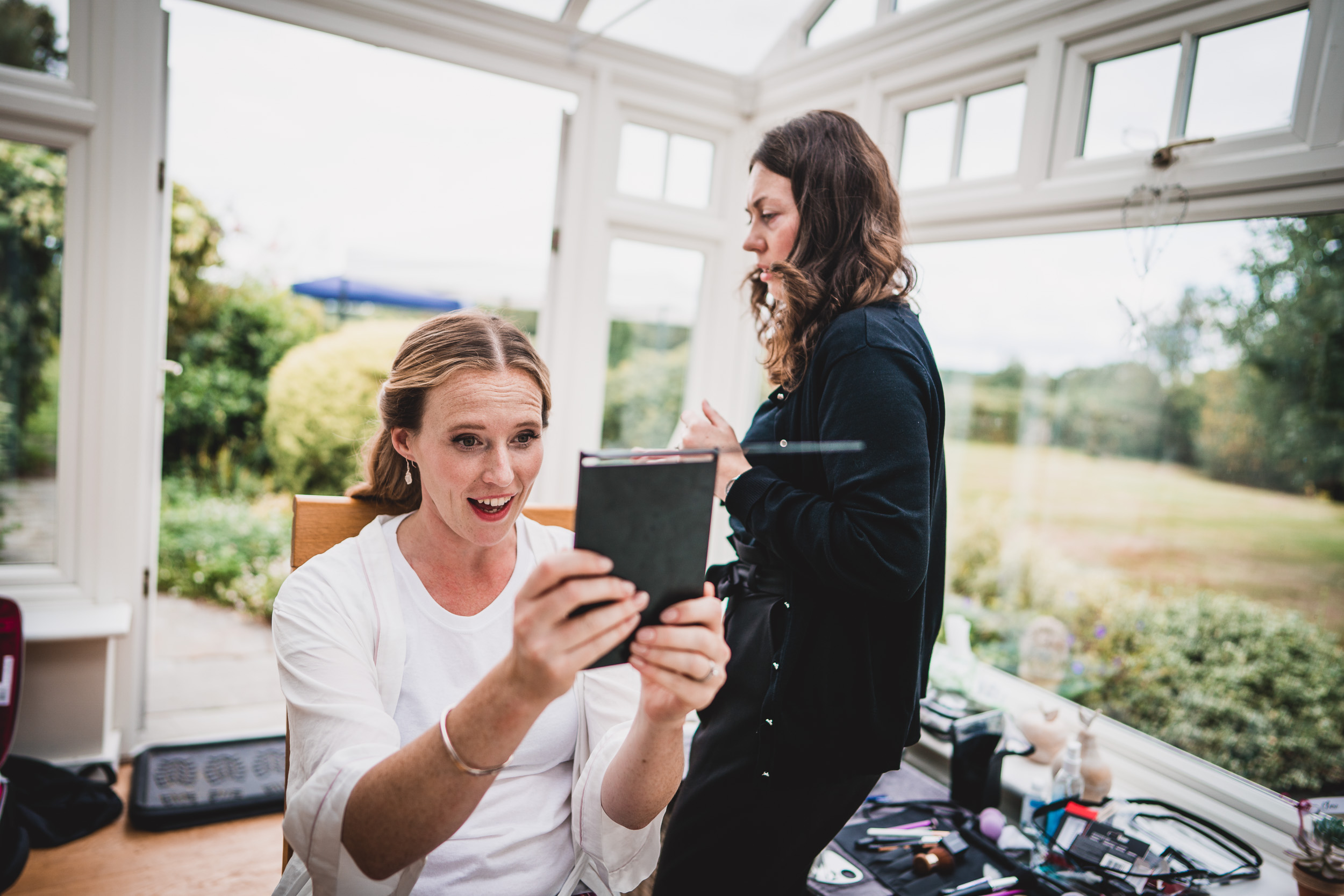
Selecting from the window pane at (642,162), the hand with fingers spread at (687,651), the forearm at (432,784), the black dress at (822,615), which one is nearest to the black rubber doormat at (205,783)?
the black dress at (822,615)

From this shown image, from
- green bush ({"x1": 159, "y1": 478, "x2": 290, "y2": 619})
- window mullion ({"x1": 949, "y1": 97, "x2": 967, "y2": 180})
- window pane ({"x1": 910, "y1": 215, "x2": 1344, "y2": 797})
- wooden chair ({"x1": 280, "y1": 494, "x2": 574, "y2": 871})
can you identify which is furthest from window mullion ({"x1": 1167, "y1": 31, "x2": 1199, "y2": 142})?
green bush ({"x1": 159, "y1": 478, "x2": 290, "y2": 619})

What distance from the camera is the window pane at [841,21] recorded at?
2.84 m

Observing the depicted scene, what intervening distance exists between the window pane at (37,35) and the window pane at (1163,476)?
2.71 m

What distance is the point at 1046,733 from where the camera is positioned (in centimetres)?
210

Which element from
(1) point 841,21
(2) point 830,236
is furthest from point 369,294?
(2) point 830,236

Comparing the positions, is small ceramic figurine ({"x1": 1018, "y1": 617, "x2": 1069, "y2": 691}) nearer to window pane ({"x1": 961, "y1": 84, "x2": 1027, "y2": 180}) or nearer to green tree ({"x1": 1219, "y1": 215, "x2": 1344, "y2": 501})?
green tree ({"x1": 1219, "y1": 215, "x2": 1344, "y2": 501})

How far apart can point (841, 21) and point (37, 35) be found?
261cm

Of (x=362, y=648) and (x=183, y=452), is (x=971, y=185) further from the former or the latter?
(x=183, y=452)

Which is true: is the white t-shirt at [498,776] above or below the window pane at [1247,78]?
below

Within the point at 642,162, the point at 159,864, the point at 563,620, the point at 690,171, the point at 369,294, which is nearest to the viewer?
the point at 563,620

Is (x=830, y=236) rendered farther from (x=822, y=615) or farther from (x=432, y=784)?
(x=432, y=784)

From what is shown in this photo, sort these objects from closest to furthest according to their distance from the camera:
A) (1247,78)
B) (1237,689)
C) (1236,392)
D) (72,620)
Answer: (1247,78) < (72,620) < (1237,689) < (1236,392)

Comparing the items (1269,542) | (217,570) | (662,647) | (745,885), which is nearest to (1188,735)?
(1269,542)

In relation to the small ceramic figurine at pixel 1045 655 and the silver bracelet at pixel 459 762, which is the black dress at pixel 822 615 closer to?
the silver bracelet at pixel 459 762
